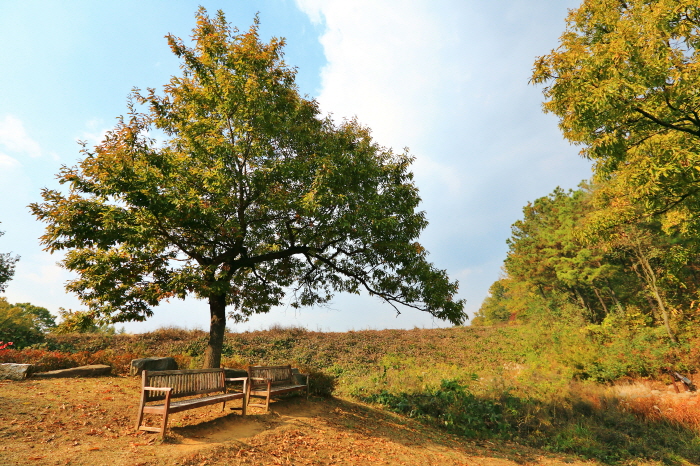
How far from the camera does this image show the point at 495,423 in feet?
35.9

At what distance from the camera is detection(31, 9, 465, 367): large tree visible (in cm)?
772

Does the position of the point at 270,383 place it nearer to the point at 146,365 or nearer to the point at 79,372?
the point at 146,365

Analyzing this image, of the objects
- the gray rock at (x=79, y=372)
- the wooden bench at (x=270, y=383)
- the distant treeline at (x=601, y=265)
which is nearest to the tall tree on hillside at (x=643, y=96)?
the distant treeline at (x=601, y=265)

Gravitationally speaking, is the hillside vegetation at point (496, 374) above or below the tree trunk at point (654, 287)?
below

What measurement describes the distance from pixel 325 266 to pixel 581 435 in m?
9.69

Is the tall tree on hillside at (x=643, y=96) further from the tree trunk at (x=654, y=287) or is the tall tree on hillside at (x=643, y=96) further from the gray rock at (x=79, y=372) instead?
the gray rock at (x=79, y=372)

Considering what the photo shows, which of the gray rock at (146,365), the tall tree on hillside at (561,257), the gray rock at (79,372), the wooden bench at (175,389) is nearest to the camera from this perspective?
the wooden bench at (175,389)

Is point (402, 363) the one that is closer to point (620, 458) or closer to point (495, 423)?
point (495, 423)

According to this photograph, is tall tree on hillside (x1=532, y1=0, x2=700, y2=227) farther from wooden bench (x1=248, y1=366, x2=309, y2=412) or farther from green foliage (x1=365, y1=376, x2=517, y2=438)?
wooden bench (x1=248, y1=366, x2=309, y2=412)

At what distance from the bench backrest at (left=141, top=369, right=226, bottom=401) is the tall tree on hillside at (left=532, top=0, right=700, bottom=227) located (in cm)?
1049

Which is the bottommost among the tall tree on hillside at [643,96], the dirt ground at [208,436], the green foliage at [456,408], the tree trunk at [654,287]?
the green foliage at [456,408]

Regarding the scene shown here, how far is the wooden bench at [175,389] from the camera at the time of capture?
5.54 meters

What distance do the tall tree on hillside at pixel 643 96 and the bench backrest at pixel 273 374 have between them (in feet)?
33.0

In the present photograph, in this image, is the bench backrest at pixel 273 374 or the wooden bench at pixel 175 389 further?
the bench backrest at pixel 273 374
